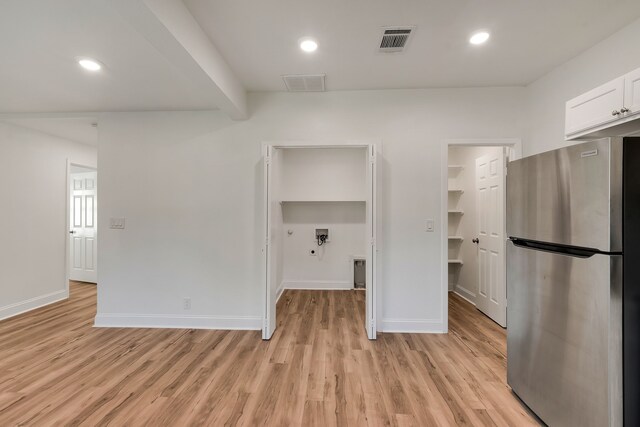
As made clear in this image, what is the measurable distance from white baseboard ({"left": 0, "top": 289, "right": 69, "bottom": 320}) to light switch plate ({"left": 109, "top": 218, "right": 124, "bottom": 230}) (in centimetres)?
182

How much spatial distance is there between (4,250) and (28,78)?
2.36m

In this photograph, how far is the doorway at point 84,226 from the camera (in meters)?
4.98

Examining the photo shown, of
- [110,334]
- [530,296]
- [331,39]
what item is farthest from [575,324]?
[110,334]

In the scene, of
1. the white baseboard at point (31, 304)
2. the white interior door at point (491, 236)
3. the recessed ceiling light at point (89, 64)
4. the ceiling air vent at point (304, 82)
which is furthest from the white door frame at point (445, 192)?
the white baseboard at point (31, 304)

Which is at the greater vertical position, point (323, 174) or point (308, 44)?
point (308, 44)

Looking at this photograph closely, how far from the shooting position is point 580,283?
1.43 meters

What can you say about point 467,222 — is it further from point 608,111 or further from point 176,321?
point 176,321

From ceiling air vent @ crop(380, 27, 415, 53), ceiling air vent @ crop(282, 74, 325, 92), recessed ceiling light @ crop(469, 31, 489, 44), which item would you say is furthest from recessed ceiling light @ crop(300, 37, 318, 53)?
recessed ceiling light @ crop(469, 31, 489, 44)

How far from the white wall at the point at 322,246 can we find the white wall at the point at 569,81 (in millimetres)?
2515

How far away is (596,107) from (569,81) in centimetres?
91

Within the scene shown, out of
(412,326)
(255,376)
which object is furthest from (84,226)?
(412,326)

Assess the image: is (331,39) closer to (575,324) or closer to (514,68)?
(514,68)

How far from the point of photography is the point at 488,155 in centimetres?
341

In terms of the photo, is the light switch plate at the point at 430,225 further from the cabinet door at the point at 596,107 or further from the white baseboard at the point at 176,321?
the white baseboard at the point at 176,321
